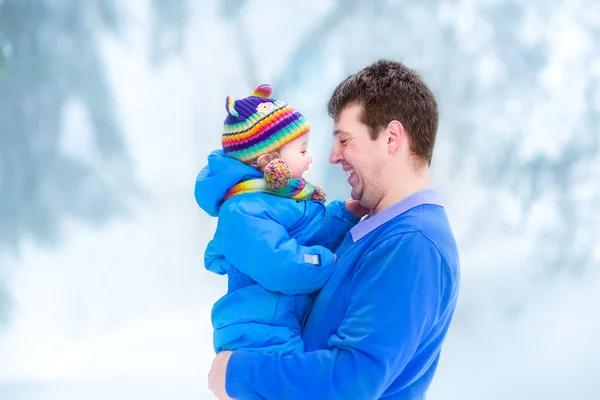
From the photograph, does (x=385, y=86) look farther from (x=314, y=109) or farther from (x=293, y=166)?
(x=314, y=109)

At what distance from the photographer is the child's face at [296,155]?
6.22 feet

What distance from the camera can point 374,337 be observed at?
4.88ft

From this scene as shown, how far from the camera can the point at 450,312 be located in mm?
1702

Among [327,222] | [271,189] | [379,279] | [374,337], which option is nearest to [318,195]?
[327,222]

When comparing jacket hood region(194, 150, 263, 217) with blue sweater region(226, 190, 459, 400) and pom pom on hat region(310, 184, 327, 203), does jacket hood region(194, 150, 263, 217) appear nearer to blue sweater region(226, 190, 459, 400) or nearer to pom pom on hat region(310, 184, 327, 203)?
pom pom on hat region(310, 184, 327, 203)

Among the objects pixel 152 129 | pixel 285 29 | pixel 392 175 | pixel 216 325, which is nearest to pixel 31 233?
pixel 152 129

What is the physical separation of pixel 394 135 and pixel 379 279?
42cm

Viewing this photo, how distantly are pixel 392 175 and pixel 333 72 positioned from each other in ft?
8.25

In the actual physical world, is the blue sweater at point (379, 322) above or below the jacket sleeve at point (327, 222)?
below

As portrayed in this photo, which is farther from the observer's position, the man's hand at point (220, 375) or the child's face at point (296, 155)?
the child's face at point (296, 155)

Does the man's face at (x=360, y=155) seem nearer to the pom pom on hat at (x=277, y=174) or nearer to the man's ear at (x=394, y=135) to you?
the man's ear at (x=394, y=135)

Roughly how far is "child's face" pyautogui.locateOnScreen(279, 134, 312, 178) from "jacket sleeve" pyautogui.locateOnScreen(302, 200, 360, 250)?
0.10 m

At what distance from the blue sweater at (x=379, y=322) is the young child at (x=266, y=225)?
0.08 metres

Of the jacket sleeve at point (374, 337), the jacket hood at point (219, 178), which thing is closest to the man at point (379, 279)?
the jacket sleeve at point (374, 337)
